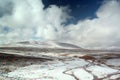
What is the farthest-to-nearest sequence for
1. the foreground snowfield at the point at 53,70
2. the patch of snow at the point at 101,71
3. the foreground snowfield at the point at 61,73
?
the patch of snow at the point at 101,71, the foreground snowfield at the point at 53,70, the foreground snowfield at the point at 61,73

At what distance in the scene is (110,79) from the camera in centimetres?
3184

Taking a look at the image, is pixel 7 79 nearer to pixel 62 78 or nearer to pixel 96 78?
pixel 62 78

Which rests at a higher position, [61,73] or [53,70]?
[53,70]

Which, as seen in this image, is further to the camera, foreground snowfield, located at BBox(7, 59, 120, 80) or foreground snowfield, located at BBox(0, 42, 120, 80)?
foreground snowfield, located at BBox(0, 42, 120, 80)

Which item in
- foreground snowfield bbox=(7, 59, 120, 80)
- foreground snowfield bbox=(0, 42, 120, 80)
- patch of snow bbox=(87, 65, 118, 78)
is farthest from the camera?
patch of snow bbox=(87, 65, 118, 78)

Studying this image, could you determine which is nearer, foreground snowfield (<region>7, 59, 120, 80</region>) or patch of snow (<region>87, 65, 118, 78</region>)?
foreground snowfield (<region>7, 59, 120, 80</region>)

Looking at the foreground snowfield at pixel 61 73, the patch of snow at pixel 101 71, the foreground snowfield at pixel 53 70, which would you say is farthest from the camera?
the patch of snow at pixel 101 71

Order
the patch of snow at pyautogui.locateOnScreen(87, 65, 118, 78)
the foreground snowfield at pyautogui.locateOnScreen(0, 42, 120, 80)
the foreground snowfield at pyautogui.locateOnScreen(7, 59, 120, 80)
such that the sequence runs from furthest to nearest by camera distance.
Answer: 1. the patch of snow at pyautogui.locateOnScreen(87, 65, 118, 78)
2. the foreground snowfield at pyautogui.locateOnScreen(0, 42, 120, 80)
3. the foreground snowfield at pyautogui.locateOnScreen(7, 59, 120, 80)

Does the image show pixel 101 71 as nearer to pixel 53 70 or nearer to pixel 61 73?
pixel 61 73

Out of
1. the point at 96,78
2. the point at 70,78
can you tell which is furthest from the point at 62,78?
the point at 96,78

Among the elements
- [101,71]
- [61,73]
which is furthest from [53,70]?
[101,71]

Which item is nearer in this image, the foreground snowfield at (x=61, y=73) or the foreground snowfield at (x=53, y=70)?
the foreground snowfield at (x=61, y=73)

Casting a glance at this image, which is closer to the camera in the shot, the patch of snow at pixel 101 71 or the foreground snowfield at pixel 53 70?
the foreground snowfield at pixel 53 70

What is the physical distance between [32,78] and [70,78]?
682 cm
